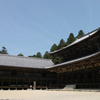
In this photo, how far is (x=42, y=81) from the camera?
1256 inches

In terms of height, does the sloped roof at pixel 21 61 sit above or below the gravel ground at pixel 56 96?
above

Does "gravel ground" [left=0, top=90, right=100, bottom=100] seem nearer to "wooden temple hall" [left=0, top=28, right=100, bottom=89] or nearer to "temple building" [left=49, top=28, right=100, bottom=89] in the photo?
"temple building" [left=49, top=28, right=100, bottom=89]

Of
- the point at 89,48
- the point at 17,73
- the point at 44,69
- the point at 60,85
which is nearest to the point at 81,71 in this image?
the point at 89,48

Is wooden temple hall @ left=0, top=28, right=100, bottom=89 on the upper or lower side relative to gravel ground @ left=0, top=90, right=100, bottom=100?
upper

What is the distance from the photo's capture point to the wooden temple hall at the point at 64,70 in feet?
68.4

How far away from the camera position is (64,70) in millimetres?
27250

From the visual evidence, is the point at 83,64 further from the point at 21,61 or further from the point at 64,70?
the point at 21,61

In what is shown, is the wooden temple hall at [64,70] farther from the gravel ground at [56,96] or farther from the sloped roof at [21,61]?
the gravel ground at [56,96]

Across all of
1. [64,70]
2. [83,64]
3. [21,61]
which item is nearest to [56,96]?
[83,64]

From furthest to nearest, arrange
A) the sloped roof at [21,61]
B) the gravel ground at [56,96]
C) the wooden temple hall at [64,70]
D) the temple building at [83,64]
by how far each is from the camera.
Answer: the sloped roof at [21,61], the wooden temple hall at [64,70], the temple building at [83,64], the gravel ground at [56,96]

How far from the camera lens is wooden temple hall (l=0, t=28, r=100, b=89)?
2083 cm

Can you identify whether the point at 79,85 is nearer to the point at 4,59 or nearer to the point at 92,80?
the point at 92,80

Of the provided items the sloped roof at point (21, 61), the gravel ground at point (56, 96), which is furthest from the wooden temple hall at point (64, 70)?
the gravel ground at point (56, 96)

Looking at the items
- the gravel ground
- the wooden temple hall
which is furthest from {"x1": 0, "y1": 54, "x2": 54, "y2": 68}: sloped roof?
the gravel ground
